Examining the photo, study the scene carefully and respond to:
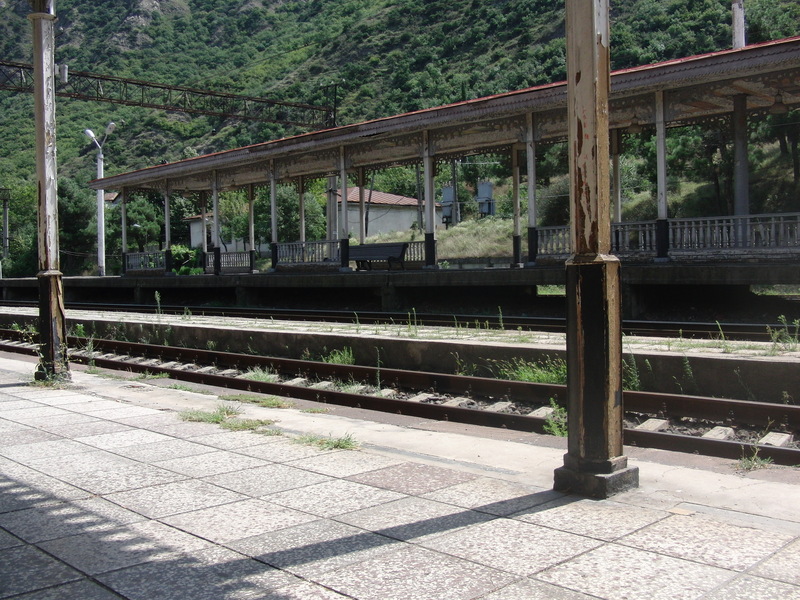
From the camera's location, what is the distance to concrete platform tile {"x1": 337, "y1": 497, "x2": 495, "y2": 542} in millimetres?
4445

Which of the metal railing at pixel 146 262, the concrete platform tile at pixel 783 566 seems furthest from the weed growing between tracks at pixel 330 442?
the metal railing at pixel 146 262

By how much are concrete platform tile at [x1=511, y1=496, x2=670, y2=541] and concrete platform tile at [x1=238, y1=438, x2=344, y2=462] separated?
88.7 inches

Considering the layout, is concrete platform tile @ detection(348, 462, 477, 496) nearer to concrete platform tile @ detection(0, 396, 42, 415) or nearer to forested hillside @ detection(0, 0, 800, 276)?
concrete platform tile @ detection(0, 396, 42, 415)

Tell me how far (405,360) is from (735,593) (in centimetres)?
805

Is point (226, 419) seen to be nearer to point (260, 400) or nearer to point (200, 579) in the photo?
point (260, 400)

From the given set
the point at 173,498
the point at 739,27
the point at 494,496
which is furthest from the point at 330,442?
the point at 739,27

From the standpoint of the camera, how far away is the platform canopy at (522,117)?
16.3 meters

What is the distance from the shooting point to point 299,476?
579cm

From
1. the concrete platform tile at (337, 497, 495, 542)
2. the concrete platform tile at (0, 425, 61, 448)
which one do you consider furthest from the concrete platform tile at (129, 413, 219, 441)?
the concrete platform tile at (337, 497, 495, 542)

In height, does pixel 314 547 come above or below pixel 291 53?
below

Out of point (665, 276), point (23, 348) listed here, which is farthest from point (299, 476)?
point (23, 348)

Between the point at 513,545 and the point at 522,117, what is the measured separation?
1776 cm

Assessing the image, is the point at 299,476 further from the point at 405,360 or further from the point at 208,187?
the point at 208,187

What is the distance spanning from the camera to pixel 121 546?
4285 mm
